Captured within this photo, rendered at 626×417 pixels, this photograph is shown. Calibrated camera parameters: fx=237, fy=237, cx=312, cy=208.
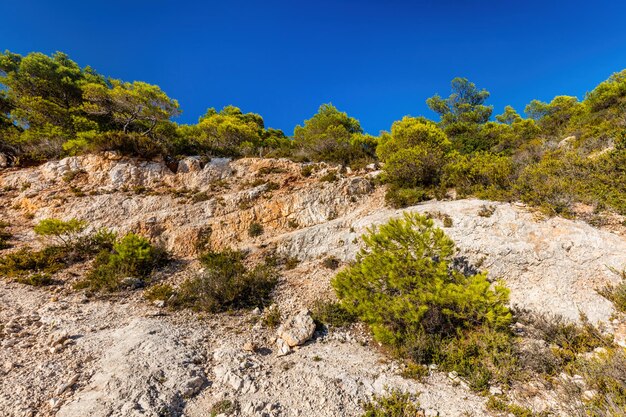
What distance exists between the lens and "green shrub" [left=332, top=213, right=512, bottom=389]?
5.61 m

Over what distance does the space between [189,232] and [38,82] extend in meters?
19.1

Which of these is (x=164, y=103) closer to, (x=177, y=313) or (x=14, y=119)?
(x=14, y=119)

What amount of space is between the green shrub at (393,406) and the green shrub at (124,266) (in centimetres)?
934

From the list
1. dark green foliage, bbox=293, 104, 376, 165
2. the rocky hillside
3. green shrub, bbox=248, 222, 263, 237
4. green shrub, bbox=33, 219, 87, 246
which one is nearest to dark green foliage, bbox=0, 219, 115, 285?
green shrub, bbox=33, 219, 87, 246

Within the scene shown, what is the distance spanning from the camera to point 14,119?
56.1 ft

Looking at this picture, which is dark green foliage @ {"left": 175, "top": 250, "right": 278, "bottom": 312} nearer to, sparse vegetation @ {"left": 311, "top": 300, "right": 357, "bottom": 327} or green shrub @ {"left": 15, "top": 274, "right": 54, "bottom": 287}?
sparse vegetation @ {"left": 311, "top": 300, "right": 357, "bottom": 327}

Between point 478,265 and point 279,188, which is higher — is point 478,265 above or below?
below

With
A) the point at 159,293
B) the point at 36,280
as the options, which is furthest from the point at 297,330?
the point at 36,280

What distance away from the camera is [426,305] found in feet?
20.1

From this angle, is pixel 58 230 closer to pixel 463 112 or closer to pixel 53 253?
pixel 53 253

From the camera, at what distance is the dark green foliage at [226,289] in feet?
27.0

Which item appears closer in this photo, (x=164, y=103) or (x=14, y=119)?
(x=14, y=119)

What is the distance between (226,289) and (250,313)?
1243mm

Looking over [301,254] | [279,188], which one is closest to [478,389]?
[301,254]
